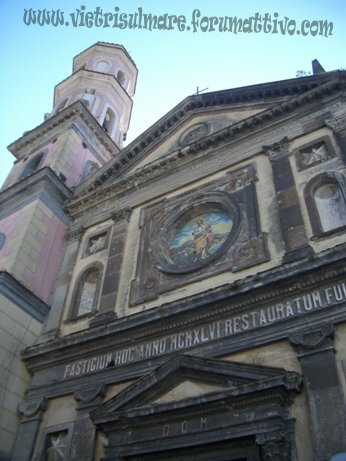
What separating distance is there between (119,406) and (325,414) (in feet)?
13.6

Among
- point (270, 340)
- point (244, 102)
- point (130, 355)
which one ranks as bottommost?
point (270, 340)

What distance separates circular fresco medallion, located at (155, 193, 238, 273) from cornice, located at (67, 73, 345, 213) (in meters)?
2.22

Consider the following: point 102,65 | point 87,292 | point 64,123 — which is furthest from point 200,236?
point 102,65

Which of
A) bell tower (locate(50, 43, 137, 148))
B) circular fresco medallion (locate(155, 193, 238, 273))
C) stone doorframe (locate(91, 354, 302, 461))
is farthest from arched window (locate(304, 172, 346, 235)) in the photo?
bell tower (locate(50, 43, 137, 148))

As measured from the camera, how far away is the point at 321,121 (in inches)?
491

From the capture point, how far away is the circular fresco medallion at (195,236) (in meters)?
11.9

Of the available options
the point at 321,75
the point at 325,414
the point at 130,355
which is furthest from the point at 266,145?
A: the point at 325,414

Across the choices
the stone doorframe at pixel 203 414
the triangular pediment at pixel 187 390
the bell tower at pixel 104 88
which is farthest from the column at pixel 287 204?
the bell tower at pixel 104 88

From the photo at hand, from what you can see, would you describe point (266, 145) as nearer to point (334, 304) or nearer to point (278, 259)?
point (278, 259)

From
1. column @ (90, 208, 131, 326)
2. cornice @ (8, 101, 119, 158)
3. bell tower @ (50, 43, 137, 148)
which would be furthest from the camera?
bell tower @ (50, 43, 137, 148)

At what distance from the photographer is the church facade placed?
846 cm

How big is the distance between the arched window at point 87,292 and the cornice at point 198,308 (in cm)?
124

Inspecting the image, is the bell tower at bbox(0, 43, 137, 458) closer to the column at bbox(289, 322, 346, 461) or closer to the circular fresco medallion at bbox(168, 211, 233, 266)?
the circular fresco medallion at bbox(168, 211, 233, 266)

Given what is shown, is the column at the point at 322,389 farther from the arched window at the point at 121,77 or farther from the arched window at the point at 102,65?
the arched window at the point at 102,65
